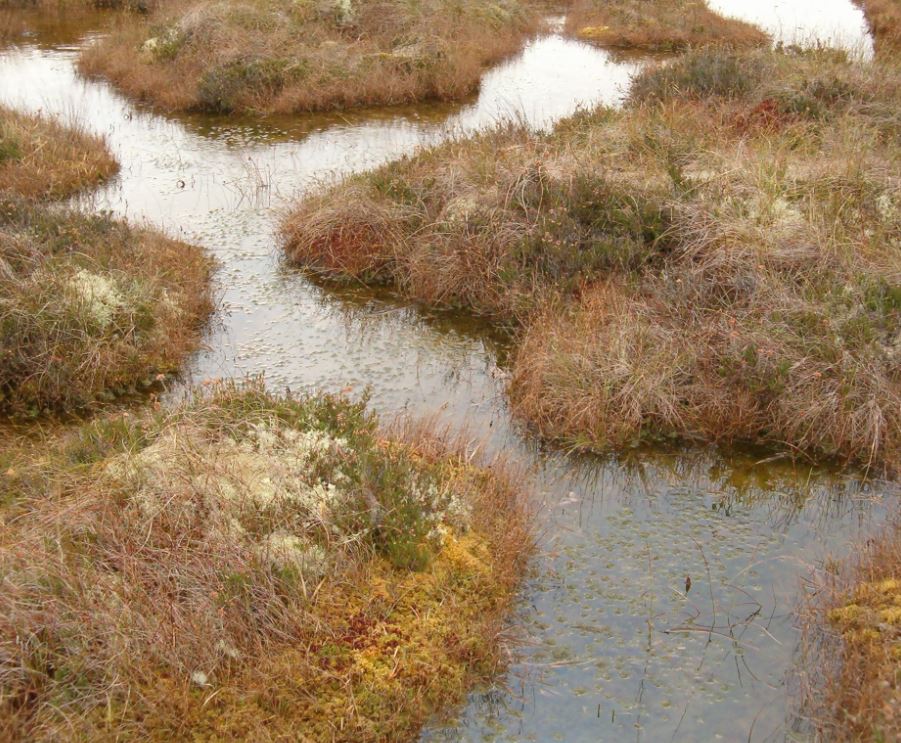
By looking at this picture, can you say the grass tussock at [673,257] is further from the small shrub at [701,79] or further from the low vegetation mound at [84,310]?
the low vegetation mound at [84,310]

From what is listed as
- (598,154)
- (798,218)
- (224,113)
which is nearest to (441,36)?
(224,113)

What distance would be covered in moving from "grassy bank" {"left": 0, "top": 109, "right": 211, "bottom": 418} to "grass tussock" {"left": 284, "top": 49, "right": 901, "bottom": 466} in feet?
5.85

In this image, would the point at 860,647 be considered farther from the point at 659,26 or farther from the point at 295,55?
the point at 659,26

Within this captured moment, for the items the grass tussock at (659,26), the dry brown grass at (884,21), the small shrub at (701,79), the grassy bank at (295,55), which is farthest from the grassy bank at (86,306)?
the dry brown grass at (884,21)

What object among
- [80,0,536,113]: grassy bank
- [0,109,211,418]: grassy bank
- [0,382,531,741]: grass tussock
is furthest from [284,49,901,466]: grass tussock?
[80,0,536,113]: grassy bank

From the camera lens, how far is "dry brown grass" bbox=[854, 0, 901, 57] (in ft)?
65.2

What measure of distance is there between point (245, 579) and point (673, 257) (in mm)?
5837

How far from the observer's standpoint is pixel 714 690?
16.3 feet

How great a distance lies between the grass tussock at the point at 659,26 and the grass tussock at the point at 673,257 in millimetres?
9246

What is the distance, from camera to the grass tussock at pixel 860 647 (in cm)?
443

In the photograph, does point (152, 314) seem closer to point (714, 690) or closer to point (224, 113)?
point (714, 690)

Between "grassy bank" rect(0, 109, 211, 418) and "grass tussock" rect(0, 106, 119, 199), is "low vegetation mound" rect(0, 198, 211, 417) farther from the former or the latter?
"grass tussock" rect(0, 106, 119, 199)

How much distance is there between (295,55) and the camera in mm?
16922

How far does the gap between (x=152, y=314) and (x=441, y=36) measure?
40.8 ft
